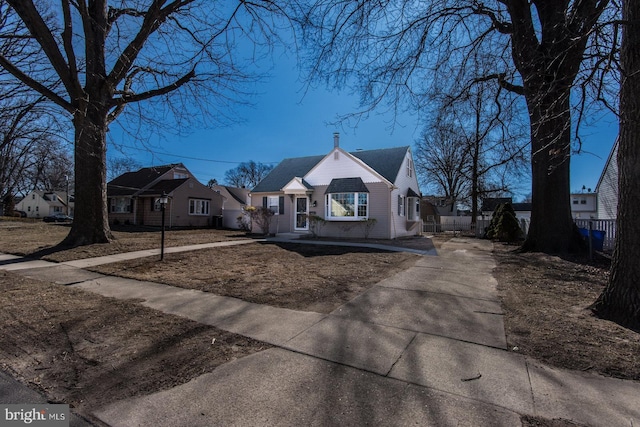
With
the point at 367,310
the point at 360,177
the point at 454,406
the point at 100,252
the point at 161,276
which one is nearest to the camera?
the point at 454,406

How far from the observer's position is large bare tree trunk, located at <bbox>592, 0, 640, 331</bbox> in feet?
12.9

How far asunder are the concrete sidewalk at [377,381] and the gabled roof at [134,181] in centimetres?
2793

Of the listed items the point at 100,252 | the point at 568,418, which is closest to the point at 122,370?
the point at 568,418

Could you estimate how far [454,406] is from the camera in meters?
2.32

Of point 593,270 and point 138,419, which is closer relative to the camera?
point 138,419

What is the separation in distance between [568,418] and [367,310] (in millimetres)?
2635

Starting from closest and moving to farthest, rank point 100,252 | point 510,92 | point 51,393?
point 51,393, point 100,252, point 510,92

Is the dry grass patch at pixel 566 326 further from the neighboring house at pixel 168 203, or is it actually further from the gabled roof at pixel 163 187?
the gabled roof at pixel 163 187

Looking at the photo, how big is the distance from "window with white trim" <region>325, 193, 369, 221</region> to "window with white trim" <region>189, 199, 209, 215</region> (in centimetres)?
1636

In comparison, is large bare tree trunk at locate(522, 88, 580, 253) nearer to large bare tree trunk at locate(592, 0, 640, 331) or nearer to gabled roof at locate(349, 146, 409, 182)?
large bare tree trunk at locate(592, 0, 640, 331)

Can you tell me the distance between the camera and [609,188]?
17.8 meters

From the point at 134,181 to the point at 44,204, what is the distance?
147ft

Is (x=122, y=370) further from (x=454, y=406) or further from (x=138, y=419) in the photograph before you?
(x=454, y=406)

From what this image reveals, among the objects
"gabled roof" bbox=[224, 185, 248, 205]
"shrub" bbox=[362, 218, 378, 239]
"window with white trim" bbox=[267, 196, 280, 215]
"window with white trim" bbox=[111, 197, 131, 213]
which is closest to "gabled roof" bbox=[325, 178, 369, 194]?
"shrub" bbox=[362, 218, 378, 239]
